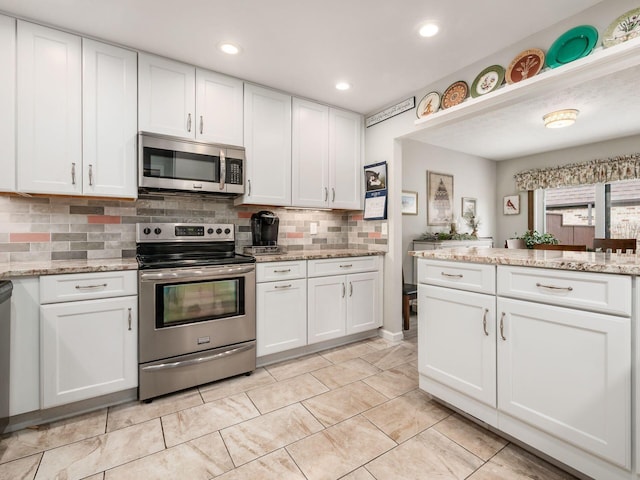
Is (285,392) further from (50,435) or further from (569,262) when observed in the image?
(569,262)

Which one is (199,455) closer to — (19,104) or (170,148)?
(170,148)

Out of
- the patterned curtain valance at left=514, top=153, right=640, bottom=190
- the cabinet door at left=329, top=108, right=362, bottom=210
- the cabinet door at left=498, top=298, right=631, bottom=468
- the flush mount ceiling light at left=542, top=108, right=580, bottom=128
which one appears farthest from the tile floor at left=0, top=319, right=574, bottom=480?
the patterned curtain valance at left=514, top=153, right=640, bottom=190

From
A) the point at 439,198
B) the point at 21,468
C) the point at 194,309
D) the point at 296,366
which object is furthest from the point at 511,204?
the point at 21,468

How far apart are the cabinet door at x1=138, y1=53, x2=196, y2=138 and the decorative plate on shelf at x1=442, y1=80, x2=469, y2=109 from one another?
209 cm

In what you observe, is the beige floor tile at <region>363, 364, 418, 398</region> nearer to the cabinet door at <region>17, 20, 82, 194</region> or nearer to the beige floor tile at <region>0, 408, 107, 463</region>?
the beige floor tile at <region>0, 408, 107, 463</region>

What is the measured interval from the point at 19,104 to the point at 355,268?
274 cm

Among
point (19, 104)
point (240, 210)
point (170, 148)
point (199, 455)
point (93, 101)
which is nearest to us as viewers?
point (199, 455)

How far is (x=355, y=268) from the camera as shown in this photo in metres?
3.09

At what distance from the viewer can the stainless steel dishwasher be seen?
5.17 feet

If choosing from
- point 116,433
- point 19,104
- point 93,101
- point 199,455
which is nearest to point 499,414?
point 199,455

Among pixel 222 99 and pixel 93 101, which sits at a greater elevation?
pixel 222 99

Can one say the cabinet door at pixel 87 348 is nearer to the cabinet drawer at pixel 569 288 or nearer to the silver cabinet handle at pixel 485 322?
the silver cabinet handle at pixel 485 322

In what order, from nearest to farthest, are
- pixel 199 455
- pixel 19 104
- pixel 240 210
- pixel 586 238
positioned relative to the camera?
pixel 199 455
pixel 19 104
pixel 240 210
pixel 586 238

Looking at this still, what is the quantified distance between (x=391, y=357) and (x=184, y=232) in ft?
A: 6.82
